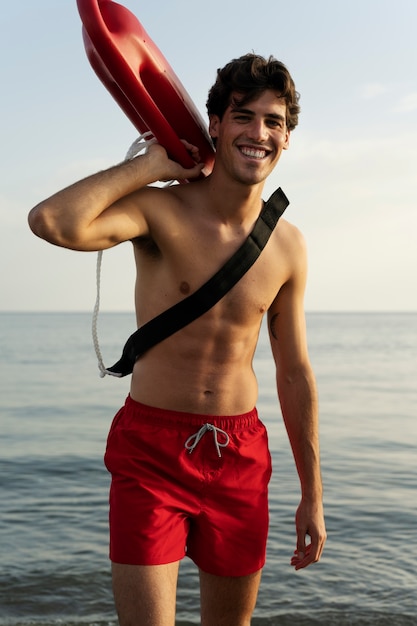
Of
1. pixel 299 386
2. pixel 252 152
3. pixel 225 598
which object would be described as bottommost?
pixel 225 598

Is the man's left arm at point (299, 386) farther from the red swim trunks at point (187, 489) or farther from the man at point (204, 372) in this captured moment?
the red swim trunks at point (187, 489)

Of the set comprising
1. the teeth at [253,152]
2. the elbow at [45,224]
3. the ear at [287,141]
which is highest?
the ear at [287,141]

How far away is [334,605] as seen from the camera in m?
6.41

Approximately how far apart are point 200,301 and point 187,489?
75cm

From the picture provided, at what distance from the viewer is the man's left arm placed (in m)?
3.93

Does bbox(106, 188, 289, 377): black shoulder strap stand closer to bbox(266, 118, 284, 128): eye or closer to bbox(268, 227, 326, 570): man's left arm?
bbox(268, 227, 326, 570): man's left arm

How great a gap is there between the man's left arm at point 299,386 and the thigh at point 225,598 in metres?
0.33

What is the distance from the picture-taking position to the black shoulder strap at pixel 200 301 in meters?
3.53

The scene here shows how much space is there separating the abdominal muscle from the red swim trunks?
5 centimetres

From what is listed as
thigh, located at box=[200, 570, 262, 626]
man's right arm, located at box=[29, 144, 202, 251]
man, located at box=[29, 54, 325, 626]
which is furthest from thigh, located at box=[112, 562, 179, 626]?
man's right arm, located at box=[29, 144, 202, 251]

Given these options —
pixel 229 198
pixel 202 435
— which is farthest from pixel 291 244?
pixel 202 435

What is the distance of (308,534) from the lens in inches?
154

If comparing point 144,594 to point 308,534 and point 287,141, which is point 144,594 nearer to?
point 308,534

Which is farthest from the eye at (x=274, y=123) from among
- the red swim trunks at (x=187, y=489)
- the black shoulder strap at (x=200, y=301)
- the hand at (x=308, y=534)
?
the hand at (x=308, y=534)
